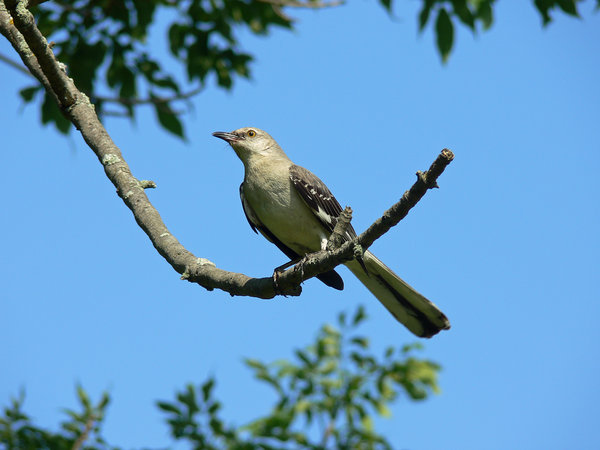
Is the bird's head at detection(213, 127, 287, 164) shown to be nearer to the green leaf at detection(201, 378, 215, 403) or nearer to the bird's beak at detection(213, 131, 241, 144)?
the bird's beak at detection(213, 131, 241, 144)

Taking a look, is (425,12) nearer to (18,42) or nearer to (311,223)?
(311,223)

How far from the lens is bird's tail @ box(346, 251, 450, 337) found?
530 cm

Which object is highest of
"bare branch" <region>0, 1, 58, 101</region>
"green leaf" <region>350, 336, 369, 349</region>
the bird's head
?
the bird's head

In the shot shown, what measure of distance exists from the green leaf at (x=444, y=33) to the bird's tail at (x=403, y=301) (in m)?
1.83

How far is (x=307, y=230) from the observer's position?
5.40 meters

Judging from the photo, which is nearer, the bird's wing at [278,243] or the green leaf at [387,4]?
the green leaf at [387,4]

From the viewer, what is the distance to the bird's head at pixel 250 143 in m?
6.14

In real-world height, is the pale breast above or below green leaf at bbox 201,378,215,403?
above

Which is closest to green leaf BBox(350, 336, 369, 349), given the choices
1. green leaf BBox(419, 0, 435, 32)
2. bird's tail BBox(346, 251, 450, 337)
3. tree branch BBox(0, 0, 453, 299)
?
bird's tail BBox(346, 251, 450, 337)

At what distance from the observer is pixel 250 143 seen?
621 cm

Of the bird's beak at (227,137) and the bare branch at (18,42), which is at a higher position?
the bird's beak at (227,137)

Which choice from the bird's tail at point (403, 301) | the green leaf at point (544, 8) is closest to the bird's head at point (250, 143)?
the bird's tail at point (403, 301)

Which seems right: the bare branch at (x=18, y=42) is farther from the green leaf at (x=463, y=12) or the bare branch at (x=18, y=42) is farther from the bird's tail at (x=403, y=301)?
the green leaf at (x=463, y=12)

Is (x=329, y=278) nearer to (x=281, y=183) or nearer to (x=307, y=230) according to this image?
(x=307, y=230)
